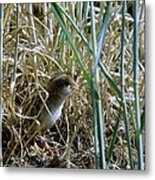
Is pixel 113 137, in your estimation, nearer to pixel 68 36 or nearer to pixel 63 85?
pixel 63 85

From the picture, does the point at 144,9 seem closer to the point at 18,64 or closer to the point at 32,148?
the point at 18,64

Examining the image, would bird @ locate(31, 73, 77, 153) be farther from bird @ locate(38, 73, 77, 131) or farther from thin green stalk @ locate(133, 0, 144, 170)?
thin green stalk @ locate(133, 0, 144, 170)

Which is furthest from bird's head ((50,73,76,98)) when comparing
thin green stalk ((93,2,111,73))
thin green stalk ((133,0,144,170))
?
thin green stalk ((133,0,144,170))

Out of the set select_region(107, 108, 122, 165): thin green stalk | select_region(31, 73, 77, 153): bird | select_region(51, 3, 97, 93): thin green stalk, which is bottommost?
select_region(107, 108, 122, 165): thin green stalk

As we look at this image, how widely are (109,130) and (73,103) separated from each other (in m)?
0.17

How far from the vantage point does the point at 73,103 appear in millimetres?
1829

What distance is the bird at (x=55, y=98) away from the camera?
A: 1836 mm

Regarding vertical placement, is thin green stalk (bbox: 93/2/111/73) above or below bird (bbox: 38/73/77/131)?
above

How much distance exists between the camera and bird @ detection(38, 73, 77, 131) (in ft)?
6.02

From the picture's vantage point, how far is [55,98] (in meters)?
1.85

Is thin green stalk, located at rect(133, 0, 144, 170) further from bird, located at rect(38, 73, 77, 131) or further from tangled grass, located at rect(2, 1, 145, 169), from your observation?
bird, located at rect(38, 73, 77, 131)

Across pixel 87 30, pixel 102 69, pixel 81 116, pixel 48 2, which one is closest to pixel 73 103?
pixel 81 116

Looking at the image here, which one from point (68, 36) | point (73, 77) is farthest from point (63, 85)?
point (68, 36)

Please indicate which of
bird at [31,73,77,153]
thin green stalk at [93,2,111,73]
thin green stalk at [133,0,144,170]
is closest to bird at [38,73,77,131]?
bird at [31,73,77,153]
